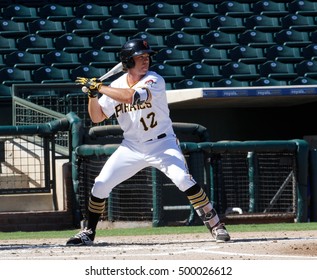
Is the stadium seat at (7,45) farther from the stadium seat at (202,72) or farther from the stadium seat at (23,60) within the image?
the stadium seat at (202,72)

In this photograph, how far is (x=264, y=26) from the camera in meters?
16.5

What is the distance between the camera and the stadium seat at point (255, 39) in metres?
16.2

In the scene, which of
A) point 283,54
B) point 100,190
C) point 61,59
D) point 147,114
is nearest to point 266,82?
point 283,54

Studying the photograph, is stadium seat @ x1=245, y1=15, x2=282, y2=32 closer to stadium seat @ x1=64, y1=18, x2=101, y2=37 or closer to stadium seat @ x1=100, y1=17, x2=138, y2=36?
stadium seat @ x1=100, y1=17, x2=138, y2=36

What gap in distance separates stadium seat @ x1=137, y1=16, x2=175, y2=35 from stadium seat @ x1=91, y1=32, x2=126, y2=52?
45 centimetres

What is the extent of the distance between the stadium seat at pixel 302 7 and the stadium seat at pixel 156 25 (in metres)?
2.27

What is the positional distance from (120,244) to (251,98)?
5952 millimetres

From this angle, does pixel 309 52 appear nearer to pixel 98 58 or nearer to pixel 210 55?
pixel 210 55

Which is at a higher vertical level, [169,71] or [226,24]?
[226,24]

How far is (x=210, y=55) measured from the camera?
621 inches

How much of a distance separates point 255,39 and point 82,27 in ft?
9.55

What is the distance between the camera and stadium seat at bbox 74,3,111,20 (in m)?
16.2

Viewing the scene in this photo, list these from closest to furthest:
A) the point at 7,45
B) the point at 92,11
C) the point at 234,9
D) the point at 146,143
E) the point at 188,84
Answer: the point at 146,143, the point at 188,84, the point at 7,45, the point at 92,11, the point at 234,9
